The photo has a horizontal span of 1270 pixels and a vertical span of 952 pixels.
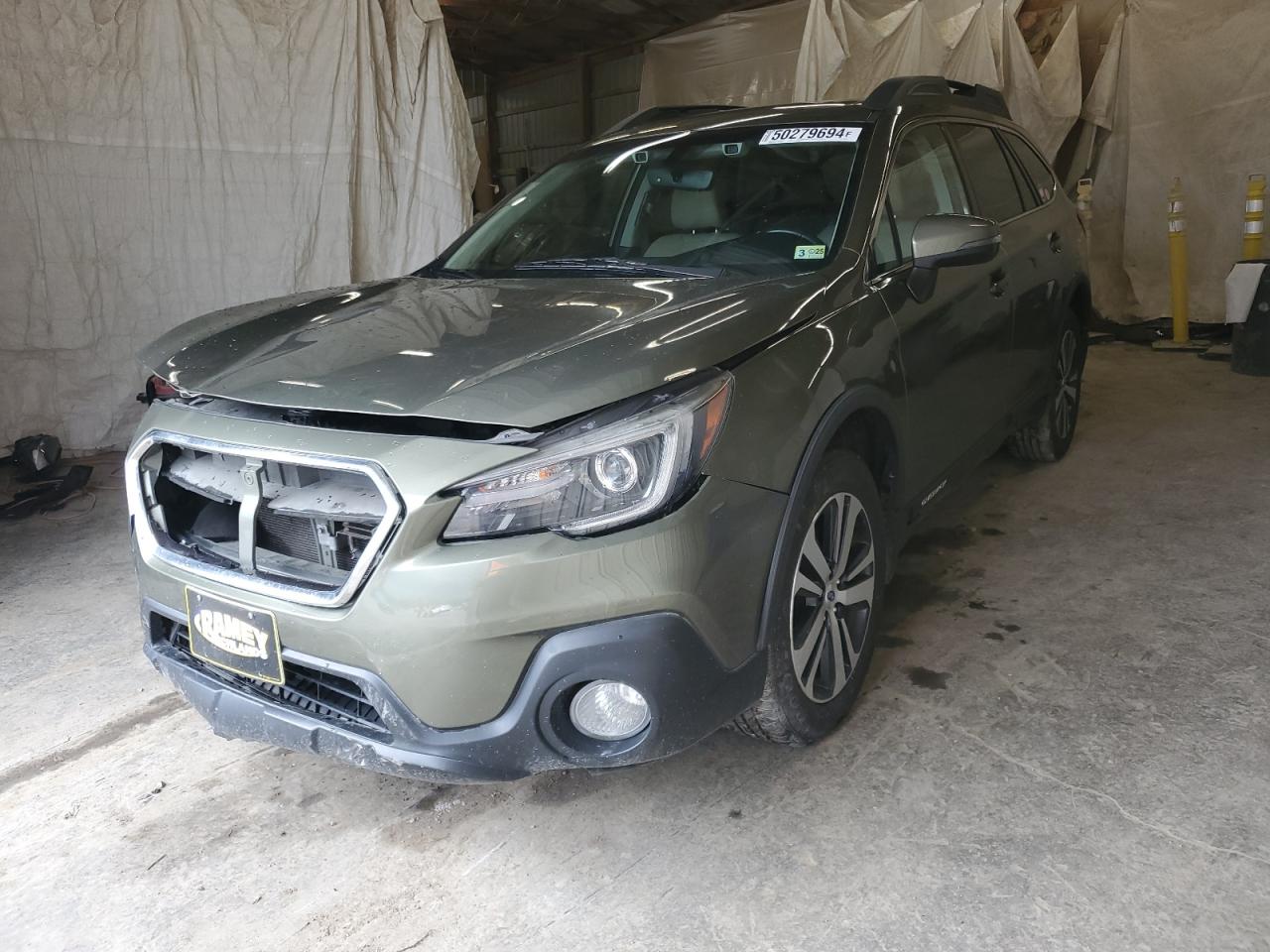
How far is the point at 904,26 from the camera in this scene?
730 cm

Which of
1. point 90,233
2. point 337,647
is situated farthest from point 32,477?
point 337,647

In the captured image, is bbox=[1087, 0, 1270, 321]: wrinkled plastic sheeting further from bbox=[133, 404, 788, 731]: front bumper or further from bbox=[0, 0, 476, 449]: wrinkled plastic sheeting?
bbox=[133, 404, 788, 731]: front bumper

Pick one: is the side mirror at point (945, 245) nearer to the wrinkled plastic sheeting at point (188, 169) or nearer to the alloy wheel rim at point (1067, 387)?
the alloy wheel rim at point (1067, 387)

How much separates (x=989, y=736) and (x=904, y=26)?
21.7 ft

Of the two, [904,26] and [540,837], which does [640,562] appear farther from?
[904,26]

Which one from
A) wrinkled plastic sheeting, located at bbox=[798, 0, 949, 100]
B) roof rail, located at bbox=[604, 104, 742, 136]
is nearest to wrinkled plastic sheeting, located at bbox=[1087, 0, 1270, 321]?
wrinkled plastic sheeting, located at bbox=[798, 0, 949, 100]

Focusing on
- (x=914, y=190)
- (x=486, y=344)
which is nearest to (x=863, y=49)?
(x=914, y=190)

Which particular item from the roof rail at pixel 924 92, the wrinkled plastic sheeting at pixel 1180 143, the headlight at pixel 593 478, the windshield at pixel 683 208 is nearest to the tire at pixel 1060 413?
the roof rail at pixel 924 92

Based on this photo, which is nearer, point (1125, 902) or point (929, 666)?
point (1125, 902)

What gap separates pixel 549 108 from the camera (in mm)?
14336

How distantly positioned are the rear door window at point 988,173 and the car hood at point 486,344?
136 cm

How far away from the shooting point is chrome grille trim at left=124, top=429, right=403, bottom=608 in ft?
5.24

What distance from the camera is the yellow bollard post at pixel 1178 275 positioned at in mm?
7320

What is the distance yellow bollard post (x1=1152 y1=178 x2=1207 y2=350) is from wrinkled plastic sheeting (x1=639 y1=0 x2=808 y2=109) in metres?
3.34
